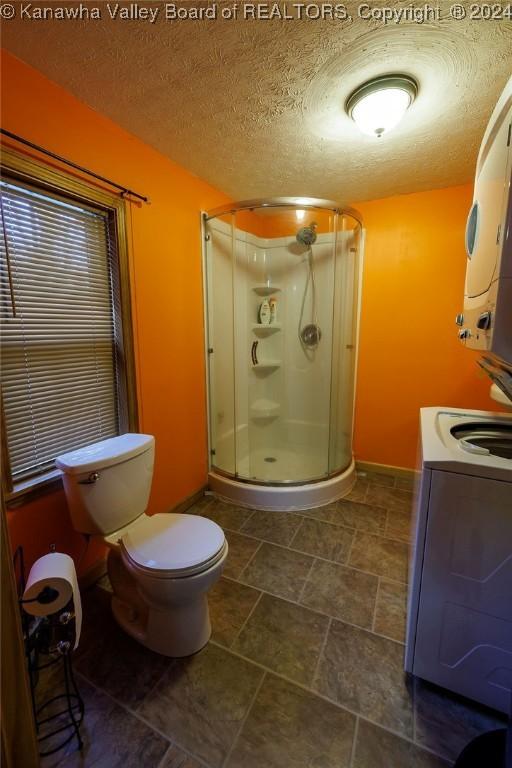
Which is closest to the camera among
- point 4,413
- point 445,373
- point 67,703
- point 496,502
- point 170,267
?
point 496,502

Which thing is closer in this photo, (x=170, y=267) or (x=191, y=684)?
(x=191, y=684)

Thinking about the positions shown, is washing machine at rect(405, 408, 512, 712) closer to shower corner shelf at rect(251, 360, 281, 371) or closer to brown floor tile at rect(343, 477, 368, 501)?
brown floor tile at rect(343, 477, 368, 501)

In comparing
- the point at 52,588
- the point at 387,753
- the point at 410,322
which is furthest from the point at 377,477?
the point at 52,588

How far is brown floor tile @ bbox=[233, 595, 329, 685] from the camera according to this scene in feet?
4.26

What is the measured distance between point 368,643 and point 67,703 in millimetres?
1202

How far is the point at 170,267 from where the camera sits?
6.93ft

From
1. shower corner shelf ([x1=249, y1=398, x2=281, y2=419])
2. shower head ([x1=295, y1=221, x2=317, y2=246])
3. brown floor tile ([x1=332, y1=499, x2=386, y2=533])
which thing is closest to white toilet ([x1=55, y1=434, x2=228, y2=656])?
brown floor tile ([x1=332, y1=499, x2=386, y2=533])

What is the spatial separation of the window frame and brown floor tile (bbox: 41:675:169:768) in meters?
0.84

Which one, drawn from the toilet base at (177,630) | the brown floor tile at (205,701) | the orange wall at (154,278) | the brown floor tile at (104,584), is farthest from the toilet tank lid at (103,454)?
the brown floor tile at (205,701)

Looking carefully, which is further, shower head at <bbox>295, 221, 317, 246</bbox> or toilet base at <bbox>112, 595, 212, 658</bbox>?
shower head at <bbox>295, 221, 317, 246</bbox>

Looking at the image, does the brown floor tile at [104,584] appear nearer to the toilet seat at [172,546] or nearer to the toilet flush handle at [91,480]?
the toilet seat at [172,546]

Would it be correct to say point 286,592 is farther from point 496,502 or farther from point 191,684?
point 496,502

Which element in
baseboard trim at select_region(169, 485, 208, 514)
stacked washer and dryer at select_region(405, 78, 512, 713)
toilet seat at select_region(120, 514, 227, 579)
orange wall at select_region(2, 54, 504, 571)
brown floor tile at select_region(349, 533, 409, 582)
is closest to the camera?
stacked washer and dryer at select_region(405, 78, 512, 713)

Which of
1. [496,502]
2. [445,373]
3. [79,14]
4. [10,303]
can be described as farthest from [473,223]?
[10,303]
